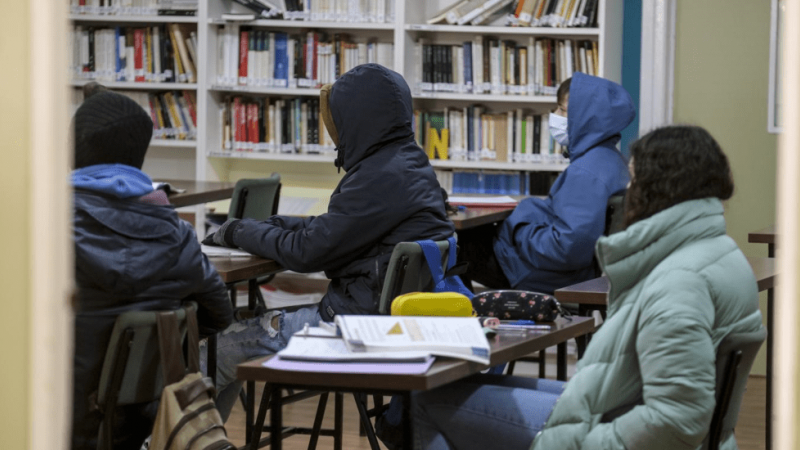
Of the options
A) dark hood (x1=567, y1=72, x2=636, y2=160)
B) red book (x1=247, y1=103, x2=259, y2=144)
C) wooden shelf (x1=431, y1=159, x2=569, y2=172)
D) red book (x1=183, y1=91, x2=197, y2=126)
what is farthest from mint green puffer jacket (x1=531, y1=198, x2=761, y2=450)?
red book (x1=183, y1=91, x2=197, y2=126)

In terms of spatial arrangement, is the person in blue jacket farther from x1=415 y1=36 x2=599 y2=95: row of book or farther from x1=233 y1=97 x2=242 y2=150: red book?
x1=233 y1=97 x2=242 y2=150: red book

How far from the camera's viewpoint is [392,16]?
18.9ft

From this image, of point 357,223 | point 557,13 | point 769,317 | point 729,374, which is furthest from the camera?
point 557,13

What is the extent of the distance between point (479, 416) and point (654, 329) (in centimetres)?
50

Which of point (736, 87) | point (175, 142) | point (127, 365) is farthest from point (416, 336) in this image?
point (175, 142)

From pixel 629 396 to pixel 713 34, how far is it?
352 cm

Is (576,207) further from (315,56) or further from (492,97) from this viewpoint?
(315,56)

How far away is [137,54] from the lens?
596 cm

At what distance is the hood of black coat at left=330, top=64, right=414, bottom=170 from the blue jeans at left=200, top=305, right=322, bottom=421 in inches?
20.4

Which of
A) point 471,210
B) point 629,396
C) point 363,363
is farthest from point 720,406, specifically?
point 471,210

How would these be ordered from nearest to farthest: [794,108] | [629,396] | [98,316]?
[794,108], [629,396], [98,316]

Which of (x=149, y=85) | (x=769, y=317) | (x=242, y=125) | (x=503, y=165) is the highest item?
(x=149, y=85)

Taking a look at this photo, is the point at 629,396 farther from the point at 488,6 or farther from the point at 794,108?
the point at 488,6

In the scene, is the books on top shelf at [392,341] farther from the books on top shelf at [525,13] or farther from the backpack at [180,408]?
the books on top shelf at [525,13]
